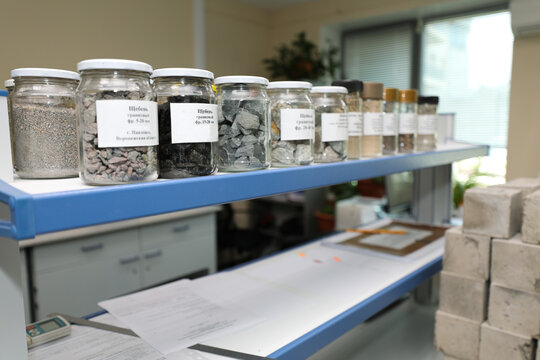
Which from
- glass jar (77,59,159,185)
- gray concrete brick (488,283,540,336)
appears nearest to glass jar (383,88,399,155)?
gray concrete brick (488,283,540,336)

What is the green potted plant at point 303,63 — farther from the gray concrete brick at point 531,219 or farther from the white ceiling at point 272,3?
the gray concrete brick at point 531,219

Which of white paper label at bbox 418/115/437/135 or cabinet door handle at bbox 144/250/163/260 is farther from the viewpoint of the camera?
cabinet door handle at bbox 144/250/163/260

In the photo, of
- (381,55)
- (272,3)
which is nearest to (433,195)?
(381,55)

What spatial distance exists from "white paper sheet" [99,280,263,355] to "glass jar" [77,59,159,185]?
0.44m

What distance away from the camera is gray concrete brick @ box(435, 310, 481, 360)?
1116 mm

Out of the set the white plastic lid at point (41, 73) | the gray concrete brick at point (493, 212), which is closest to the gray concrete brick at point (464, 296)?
the gray concrete brick at point (493, 212)

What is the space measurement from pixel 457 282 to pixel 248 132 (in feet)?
2.74

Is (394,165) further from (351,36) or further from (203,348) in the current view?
(351,36)

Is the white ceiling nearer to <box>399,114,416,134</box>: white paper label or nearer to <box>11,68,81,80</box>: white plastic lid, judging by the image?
<box>399,114,416,134</box>: white paper label

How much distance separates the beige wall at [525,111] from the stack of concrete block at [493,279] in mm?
679

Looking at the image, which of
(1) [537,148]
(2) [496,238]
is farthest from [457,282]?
(1) [537,148]

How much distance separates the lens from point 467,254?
1.12m

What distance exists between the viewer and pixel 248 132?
27.1 inches

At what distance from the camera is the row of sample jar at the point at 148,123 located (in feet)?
1.72
